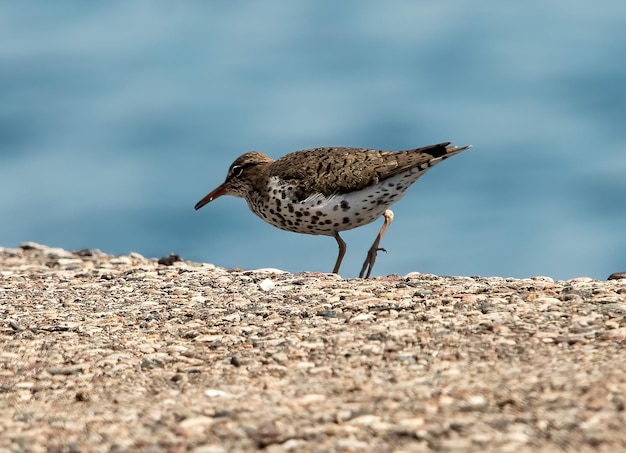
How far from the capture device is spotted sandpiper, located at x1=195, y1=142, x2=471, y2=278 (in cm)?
1131

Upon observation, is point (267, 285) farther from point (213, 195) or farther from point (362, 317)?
point (213, 195)

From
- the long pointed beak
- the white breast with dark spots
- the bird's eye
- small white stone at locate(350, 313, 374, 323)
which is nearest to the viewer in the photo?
small white stone at locate(350, 313, 374, 323)

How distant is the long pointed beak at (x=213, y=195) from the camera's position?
13570 millimetres

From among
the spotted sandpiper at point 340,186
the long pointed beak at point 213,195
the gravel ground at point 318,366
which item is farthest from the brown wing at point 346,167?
A: the long pointed beak at point 213,195

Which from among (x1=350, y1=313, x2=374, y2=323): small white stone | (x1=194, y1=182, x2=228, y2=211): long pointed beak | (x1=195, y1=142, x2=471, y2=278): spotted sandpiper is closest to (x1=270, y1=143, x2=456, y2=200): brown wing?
(x1=195, y1=142, x2=471, y2=278): spotted sandpiper

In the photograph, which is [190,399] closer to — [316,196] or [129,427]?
[129,427]

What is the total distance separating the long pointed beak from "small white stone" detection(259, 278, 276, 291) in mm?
3029

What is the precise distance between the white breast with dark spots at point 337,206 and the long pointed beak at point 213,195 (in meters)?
1.81

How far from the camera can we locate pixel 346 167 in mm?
11477

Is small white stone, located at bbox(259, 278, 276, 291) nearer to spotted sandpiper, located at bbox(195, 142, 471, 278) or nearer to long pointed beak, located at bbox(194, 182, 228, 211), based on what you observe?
spotted sandpiper, located at bbox(195, 142, 471, 278)

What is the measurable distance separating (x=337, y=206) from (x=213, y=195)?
3.10 metres

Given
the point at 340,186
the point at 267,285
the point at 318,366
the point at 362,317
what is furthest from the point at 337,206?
the point at 318,366

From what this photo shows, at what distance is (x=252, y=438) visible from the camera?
5445 mm

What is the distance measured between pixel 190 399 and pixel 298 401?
2.98 ft
